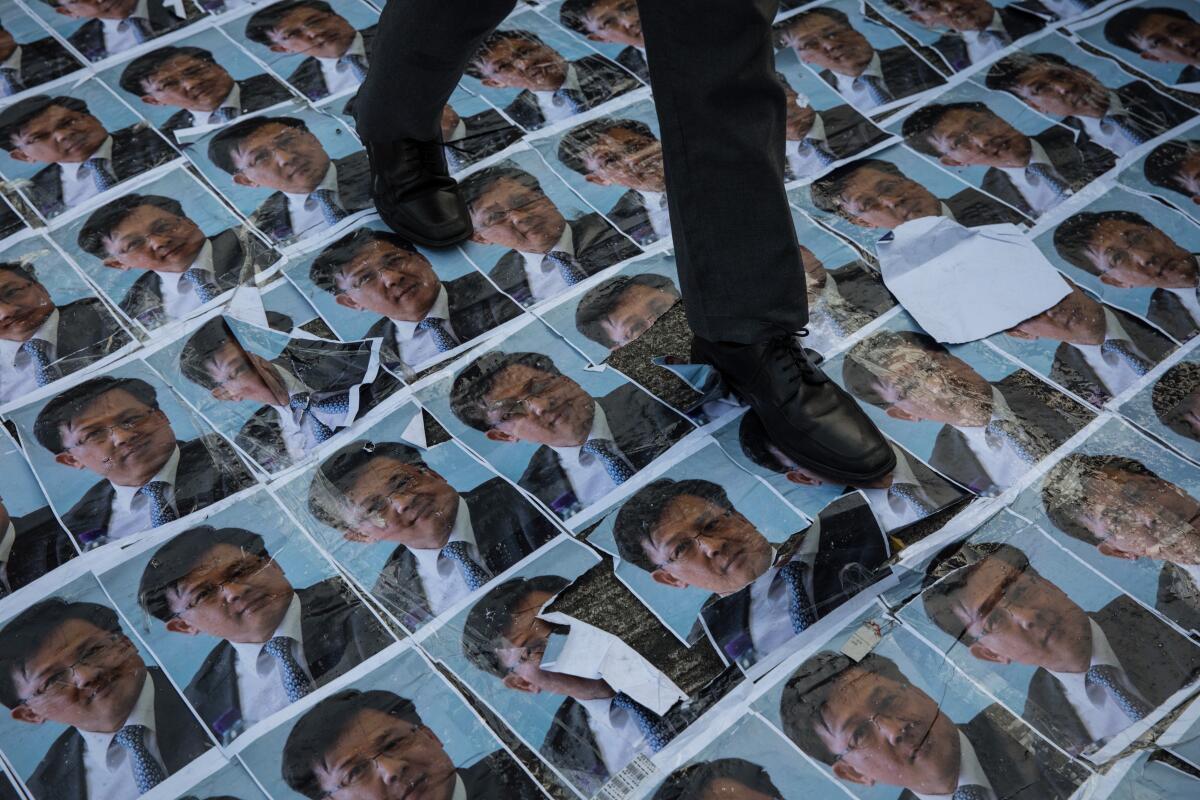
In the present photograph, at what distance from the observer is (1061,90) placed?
1.21 metres

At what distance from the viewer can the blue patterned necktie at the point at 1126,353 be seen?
3.14 ft

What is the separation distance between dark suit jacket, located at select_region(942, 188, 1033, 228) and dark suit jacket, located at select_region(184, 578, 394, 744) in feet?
2.37

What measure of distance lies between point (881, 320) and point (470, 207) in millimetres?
439

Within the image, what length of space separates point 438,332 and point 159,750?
17.1 inches

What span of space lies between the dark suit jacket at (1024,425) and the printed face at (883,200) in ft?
0.73

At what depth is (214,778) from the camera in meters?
0.71

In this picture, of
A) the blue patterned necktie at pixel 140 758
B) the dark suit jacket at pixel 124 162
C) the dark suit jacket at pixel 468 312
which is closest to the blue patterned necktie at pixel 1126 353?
the dark suit jacket at pixel 468 312

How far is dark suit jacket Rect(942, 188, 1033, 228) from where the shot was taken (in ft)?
3.53

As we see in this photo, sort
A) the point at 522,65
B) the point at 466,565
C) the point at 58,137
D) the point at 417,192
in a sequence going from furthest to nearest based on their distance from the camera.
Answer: the point at 522,65, the point at 58,137, the point at 417,192, the point at 466,565

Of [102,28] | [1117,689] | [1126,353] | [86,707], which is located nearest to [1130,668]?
[1117,689]

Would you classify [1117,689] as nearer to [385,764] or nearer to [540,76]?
[385,764]

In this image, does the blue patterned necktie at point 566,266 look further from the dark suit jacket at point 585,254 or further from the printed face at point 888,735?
the printed face at point 888,735

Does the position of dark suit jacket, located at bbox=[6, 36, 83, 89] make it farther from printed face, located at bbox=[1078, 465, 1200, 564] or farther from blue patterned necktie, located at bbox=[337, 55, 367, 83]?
printed face, located at bbox=[1078, 465, 1200, 564]

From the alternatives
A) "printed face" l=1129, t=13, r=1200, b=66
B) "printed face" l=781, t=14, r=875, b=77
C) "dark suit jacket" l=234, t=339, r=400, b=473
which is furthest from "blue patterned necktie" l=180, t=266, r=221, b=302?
"printed face" l=1129, t=13, r=1200, b=66
